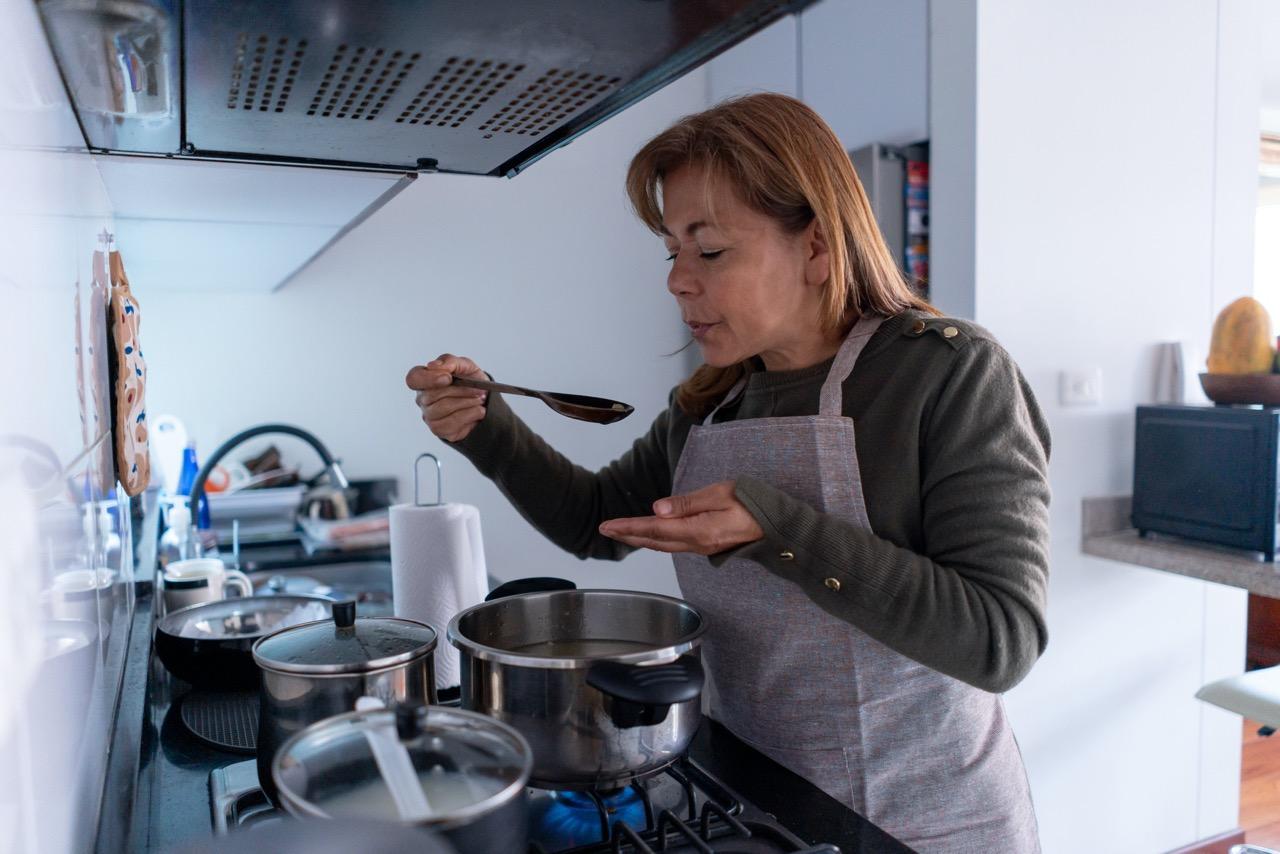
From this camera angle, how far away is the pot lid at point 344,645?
2.26ft

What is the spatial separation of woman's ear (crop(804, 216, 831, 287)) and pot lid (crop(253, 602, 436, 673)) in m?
0.58

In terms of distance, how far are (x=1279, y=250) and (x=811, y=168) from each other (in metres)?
3.79

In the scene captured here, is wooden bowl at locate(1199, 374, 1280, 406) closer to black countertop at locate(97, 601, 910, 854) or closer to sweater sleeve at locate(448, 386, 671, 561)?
sweater sleeve at locate(448, 386, 671, 561)

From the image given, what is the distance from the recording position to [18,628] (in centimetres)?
43

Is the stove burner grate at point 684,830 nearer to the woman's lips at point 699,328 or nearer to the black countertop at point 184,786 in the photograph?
the black countertop at point 184,786

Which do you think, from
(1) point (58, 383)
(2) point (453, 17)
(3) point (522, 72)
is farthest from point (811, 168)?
(1) point (58, 383)

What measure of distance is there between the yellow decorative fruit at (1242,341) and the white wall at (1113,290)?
157 millimetres

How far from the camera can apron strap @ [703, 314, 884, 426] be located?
3.43 ft

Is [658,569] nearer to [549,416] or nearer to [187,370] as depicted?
[549,416]

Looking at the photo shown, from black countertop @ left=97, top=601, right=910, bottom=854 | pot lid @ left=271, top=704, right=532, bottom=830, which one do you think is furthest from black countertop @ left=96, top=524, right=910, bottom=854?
pot lid @ left=271, top=704, right=532, bottom=830

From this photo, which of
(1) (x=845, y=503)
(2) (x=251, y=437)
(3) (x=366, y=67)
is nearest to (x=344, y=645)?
(3) (x=366, y=67)

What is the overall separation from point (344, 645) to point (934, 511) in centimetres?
58

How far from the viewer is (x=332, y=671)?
2.23 ft

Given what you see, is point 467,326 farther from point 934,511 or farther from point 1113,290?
point 934,511
